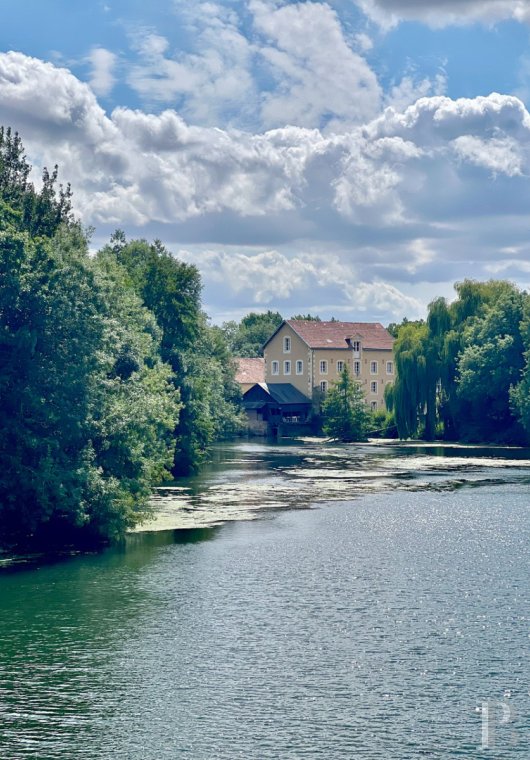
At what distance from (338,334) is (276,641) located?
99.1m

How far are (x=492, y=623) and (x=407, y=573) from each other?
20.0 feet

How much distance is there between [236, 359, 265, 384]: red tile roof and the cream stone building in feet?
12.7

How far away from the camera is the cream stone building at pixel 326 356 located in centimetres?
11888

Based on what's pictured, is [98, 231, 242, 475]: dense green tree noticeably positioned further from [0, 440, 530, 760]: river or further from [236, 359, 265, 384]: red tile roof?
[236, 359, 265, 384]: red tile roof

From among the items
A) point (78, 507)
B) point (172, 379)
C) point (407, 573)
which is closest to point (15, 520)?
point (78, 507)

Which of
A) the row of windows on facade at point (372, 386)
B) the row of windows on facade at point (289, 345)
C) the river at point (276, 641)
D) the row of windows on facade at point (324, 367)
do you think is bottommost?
the river at point (276, 641)

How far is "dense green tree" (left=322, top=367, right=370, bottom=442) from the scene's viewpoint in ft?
323

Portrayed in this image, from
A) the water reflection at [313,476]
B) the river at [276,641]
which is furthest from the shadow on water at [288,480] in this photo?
the river at [276,641]

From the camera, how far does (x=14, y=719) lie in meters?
19.1

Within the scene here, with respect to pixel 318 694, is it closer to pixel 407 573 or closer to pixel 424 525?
pixel 407 573

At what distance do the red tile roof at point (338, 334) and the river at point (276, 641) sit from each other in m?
77.3

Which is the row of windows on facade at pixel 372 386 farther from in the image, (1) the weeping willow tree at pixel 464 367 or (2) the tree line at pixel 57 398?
(2) the tree line at pixel 57 398

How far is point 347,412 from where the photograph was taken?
98938 millimetres

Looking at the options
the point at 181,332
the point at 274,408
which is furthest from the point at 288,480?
the point at 274,408
